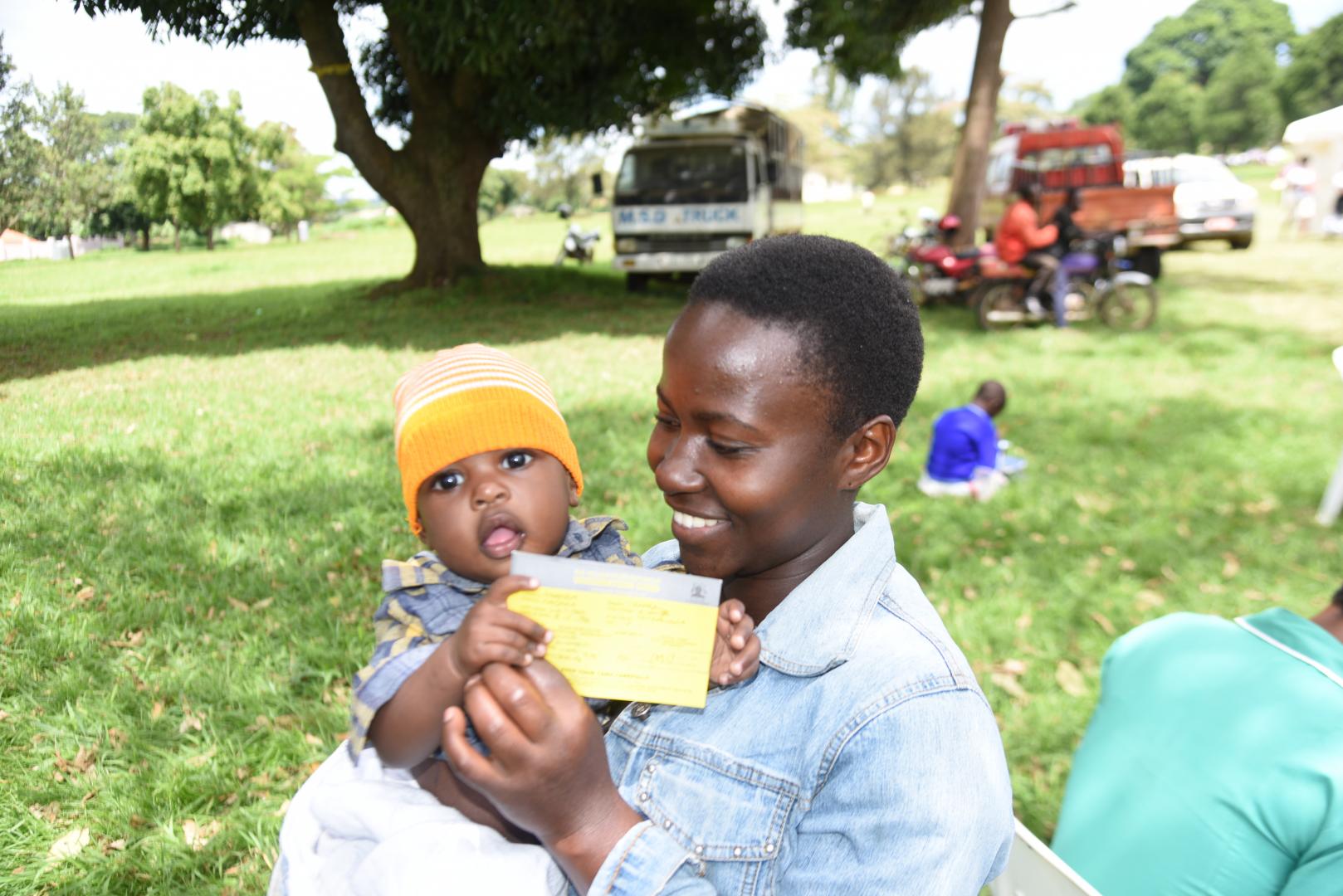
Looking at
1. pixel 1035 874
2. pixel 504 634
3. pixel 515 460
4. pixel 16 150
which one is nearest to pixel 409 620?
pixel 515 460

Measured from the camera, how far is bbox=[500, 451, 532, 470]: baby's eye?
168cm

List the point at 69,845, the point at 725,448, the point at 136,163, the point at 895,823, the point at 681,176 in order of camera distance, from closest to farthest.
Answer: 1. the point at 895,823
2. the point at 725,448
3. the point at 69,845
4. the point at 136,163
5. the point at 681,176

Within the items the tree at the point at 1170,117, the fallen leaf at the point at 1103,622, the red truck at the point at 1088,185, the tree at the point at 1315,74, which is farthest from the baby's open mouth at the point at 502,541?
the tree at the point at 1170,117

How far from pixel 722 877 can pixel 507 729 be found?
382 mm

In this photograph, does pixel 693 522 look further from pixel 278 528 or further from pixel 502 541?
pixel 278 528

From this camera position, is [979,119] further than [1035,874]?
Yes

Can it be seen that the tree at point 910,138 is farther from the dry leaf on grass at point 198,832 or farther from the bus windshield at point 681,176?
the dry leaf on grass at point 198,832

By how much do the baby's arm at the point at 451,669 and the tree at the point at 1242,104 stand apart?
190ft

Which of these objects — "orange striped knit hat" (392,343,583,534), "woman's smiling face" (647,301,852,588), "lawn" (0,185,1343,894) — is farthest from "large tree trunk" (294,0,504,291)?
"woman's smiling face" (647,301,852,588)

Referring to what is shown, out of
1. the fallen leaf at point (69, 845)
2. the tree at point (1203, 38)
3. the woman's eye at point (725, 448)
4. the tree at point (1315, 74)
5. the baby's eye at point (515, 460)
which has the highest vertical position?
the tree at point (1203, 38)

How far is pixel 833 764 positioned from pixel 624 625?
33 cm

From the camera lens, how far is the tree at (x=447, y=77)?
2719 millimetres

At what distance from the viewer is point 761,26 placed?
12359 millimetres

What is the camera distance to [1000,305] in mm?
10836
